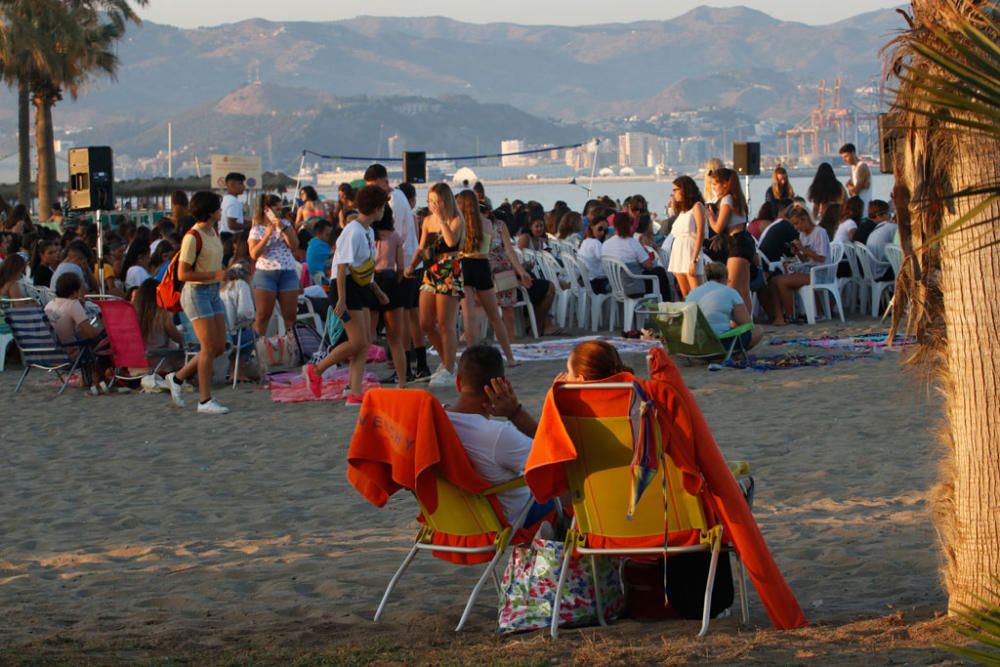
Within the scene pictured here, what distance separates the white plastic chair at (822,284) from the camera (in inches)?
494

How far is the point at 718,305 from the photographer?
32.6 feet

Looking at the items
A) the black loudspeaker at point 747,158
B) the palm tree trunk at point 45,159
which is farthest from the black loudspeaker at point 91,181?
the palm tree trunk at point 45,159

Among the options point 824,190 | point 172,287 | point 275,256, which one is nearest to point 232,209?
point 275,256

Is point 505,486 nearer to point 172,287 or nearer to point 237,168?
point 172,287

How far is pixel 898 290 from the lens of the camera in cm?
373

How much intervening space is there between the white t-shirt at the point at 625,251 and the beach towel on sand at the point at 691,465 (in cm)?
833

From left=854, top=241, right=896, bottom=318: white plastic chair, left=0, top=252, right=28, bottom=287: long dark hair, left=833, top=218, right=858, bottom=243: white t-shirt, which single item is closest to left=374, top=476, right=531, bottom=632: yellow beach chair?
left=0, top=252, right=28, bottom=287: long dark hair

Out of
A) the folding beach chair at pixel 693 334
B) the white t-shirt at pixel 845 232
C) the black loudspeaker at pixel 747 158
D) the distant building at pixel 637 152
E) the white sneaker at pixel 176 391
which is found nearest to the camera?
the white sneaker at pixel 176 391

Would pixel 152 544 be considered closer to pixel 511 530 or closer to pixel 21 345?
pixel 511 530

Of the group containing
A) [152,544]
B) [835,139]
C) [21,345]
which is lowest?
[152,544]

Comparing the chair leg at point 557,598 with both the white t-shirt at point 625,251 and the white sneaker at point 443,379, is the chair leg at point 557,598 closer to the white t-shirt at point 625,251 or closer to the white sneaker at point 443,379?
the white sneaker at point 443,379

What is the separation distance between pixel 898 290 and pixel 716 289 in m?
6.25

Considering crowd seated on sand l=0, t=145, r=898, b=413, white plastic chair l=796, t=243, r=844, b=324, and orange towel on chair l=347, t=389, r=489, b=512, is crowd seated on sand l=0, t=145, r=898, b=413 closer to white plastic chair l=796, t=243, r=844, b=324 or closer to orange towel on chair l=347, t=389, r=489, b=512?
white plastic chair l=796, t=243, r=844, b=324

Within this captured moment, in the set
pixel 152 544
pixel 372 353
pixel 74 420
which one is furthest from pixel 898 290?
pixel 372 353
